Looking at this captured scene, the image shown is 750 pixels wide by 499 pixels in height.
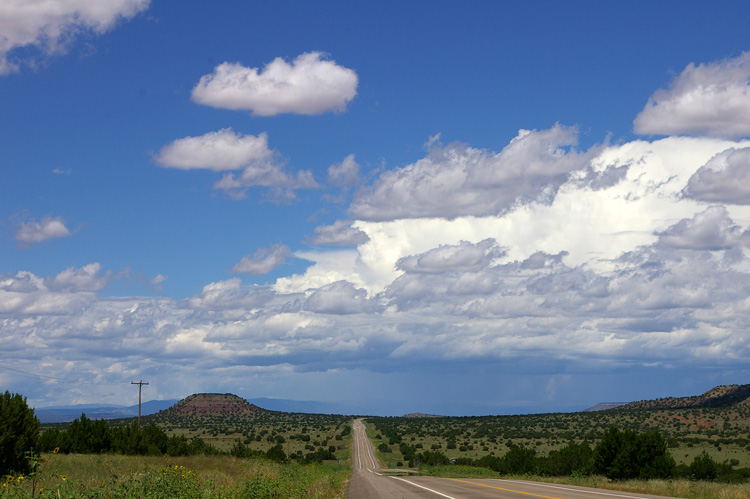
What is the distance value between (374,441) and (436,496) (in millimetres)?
105668

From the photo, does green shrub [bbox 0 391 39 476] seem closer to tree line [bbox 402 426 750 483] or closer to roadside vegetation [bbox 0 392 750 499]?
roadside vegetation [bbox 0 392 750 499]

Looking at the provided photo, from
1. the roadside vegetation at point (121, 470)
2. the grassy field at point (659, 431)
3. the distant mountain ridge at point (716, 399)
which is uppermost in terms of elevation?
the roadside vegetation at point (121, 470)

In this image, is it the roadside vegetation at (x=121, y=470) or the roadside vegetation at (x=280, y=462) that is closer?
the roadside vegetation at (x=121, y=470)

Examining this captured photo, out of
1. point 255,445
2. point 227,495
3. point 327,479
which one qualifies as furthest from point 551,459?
point 255,445

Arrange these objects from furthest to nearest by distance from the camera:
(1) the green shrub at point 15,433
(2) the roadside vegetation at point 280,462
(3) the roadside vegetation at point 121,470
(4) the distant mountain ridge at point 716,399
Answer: (4) the distant mountain ridge at point 716,399 < (1) the green shrub at point 15,433 < (2) the roadside vegetation at point 280,462 < (3) the roadside vegetation at point 121,470

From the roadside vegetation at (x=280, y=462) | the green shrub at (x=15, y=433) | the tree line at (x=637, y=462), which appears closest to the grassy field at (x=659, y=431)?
the roadside vegetation at (x=280, y=462)

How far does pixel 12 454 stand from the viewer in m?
28.3

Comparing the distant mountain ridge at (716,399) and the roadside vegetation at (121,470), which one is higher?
the roadside vegetation at (121,470)

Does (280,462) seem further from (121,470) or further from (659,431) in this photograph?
(659,431)

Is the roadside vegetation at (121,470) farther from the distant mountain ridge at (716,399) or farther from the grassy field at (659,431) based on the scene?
the distant mountain ridge at (716,399)

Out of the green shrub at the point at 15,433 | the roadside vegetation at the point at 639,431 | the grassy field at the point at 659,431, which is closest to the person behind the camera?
the green shrub at the point at 15,433

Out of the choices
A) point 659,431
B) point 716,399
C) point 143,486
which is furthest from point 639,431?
point 143,486

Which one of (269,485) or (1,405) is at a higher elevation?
(1,405)

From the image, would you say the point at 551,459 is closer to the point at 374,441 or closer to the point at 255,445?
the point at 255,445
